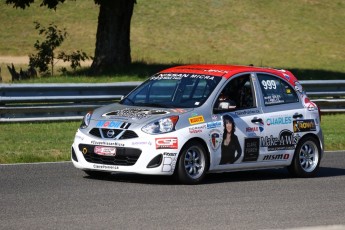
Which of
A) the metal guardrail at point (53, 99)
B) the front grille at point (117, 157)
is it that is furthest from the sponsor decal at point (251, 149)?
the metal guardrail at point (53, 99)

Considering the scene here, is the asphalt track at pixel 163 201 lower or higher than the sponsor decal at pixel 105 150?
lower

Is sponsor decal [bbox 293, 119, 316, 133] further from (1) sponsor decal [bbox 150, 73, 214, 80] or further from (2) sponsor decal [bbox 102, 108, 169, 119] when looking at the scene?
(2) sponsor decal [bbox 102, 108, 169, 119]

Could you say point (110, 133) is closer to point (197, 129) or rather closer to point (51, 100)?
point (197, 129)

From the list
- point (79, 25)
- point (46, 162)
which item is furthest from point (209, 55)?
point (46, 162)

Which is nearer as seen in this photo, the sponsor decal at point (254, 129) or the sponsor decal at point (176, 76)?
the sponsor decal at point (254, 129)

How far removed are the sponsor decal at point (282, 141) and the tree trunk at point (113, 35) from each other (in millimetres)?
17001

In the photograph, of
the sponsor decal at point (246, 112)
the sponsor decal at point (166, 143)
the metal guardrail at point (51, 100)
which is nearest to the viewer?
the sponsor decal at point (166, 143)

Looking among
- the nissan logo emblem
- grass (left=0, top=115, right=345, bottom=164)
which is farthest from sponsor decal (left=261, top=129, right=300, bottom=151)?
grass (left=0, top=115, right=345, bottom=164)

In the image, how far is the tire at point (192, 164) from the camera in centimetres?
1242

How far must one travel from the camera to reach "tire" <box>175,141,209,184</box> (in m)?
12.4

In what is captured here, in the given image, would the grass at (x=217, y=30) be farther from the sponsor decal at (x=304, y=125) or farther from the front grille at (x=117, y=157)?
the front grille at (x=117, y=157)

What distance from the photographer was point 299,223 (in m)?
9.81

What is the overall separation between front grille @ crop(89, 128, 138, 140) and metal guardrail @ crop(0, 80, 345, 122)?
736 cm

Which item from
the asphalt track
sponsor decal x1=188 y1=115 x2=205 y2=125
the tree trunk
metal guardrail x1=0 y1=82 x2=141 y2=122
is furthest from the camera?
the tree trunk
